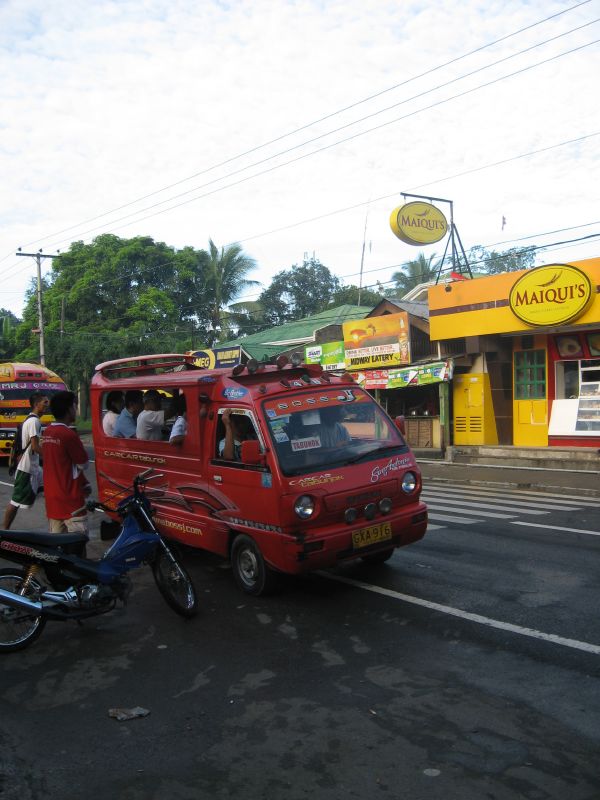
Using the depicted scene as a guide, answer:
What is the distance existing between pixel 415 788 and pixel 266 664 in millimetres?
1791

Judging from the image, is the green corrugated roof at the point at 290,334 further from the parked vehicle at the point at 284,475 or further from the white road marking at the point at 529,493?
the parked vehicle at the point at 284,475

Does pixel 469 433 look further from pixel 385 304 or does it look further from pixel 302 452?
pixel 302 452

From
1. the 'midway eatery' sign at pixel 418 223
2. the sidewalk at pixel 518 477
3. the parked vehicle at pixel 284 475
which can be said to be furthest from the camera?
the 'midway eatery' sign at pixel 418 223

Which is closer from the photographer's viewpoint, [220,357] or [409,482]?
[409,482]

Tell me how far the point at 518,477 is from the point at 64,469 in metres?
12.9

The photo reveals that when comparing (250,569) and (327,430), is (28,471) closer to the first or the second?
(250,569)

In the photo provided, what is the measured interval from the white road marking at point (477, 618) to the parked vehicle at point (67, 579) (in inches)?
67.2

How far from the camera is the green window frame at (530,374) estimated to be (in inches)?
803

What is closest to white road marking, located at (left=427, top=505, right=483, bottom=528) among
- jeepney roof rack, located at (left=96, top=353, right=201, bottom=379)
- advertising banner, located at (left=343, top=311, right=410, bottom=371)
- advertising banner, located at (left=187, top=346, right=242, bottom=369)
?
jeepney roof rack, located at (left=96, top=353, right=201, bottom=379)

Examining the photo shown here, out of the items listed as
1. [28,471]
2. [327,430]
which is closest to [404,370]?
[28,471]

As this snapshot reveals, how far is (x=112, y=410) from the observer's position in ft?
31.6

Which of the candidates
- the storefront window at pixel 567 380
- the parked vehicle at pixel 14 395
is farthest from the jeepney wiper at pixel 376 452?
the parked vehicle at pixel 14 395

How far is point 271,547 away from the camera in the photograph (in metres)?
6.12

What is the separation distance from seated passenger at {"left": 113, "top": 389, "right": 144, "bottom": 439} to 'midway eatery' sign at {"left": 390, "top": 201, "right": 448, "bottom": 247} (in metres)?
15.8
